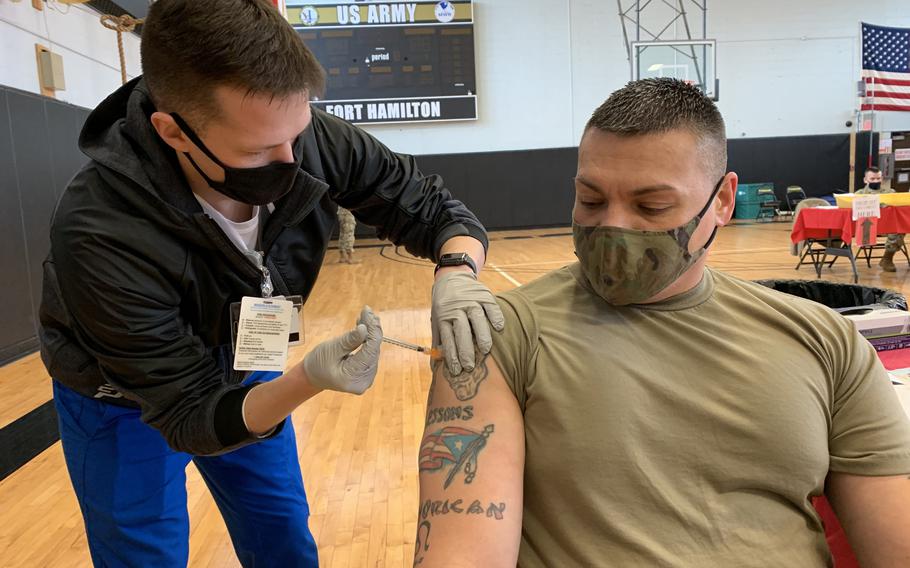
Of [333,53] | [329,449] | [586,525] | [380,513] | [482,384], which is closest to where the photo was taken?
[586,525]

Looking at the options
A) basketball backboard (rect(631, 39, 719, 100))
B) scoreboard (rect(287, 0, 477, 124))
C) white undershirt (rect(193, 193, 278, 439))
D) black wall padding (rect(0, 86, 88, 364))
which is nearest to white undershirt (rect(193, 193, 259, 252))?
white undershirt (rect(193, 193, 278, 439))

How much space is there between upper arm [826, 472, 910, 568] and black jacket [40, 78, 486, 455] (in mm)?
998

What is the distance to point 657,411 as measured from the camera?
1.00m

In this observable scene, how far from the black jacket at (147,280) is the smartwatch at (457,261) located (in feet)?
1.04

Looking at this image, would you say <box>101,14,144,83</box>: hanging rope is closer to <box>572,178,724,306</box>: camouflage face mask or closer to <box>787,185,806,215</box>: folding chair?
<box>572,178,724,306</box>: camouflage face mask

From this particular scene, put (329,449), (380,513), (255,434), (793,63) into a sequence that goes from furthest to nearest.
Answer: (793,63) → (329,449) → (380,513) → (255,434)

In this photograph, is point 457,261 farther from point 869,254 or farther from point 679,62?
point 679,62

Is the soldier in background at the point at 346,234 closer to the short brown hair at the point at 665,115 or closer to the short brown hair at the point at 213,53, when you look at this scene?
the short brown hair at the point at 213,53

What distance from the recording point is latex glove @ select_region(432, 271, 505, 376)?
1.08 metres

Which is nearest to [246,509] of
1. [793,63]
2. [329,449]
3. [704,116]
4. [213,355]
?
[213,355]

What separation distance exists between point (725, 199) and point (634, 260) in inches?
9.6

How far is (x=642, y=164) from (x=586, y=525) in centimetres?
56

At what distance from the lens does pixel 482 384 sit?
1.06 metres

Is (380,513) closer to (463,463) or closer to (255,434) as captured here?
(255,434)
